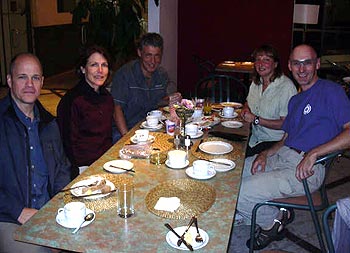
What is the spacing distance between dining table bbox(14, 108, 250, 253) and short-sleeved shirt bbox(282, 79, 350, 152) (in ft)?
1.66

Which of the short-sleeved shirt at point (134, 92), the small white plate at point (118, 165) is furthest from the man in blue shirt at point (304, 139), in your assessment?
the short-sleeved shirt at point (134, 92)

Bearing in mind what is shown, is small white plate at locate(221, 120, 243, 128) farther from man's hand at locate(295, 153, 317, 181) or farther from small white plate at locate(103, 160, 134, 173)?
small white plate at locate(103, 160, 134, 173)

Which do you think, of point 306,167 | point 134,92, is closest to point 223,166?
point 306,167

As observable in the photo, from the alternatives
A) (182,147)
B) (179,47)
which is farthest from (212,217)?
(179,47)

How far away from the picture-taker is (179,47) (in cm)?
685

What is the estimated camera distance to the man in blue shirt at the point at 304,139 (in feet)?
7.19

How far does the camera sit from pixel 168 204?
5.26ft

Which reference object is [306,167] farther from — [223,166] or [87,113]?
[87,113]

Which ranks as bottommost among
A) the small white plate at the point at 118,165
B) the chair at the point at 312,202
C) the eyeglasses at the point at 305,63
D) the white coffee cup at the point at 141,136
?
the chair at the point at 312,202

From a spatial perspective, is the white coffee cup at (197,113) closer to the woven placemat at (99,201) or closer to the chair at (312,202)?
the chair at (312,202)

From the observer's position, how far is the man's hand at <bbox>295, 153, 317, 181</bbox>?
2.15 meters

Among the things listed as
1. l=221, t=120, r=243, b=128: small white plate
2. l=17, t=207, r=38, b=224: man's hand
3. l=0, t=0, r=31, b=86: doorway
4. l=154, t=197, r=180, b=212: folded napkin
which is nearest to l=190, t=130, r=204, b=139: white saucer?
l=221, t=120, r=243, b=128: small white plate

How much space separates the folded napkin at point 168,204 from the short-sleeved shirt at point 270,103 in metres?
1.50

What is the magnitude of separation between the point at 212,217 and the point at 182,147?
2.63 ft
